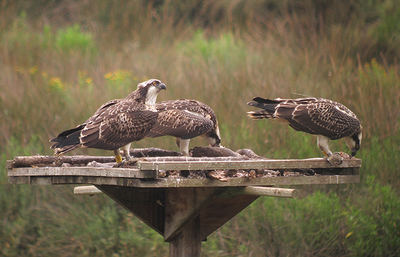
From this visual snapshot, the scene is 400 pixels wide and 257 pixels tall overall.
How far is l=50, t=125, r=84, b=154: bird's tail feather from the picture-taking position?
6115mm

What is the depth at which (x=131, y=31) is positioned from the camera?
15.7 meters

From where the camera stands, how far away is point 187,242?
6.70 metres

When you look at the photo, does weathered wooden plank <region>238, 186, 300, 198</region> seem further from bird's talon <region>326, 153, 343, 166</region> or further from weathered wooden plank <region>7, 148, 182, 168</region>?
weathered wooden plank <region>7, 148, 182, 168</region>

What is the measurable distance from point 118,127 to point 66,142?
420 millimetres

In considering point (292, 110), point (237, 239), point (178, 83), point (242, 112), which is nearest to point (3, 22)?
point (178, 83)

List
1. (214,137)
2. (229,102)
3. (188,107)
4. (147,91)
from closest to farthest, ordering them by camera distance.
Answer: (147,91) → (188,107) → (214,137) → (229,102)

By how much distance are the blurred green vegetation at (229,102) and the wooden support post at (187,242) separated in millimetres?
2976

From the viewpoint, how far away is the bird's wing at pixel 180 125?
7.16 m

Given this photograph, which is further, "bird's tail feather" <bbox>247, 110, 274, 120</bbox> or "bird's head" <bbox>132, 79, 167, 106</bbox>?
"bird's tail feather" <bbox>247, 110, 274, 120</bbox>

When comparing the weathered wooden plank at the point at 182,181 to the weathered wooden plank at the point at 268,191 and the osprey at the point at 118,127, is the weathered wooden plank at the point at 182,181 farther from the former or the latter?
the osprey at the point at 118,127

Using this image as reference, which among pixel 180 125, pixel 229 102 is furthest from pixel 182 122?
pixel 229 102

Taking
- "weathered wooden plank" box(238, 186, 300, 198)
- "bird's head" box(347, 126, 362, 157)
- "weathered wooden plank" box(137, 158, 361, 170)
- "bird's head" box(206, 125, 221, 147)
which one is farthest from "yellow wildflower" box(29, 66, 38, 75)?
"weathered wooden plank" box(137, 158, 361, 170)

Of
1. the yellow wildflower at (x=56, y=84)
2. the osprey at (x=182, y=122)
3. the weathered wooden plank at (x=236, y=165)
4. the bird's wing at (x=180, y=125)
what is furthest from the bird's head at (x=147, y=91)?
the yellow wildflower at (x=56, y=84)

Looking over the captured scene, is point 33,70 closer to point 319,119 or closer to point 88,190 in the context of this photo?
point 88,190
